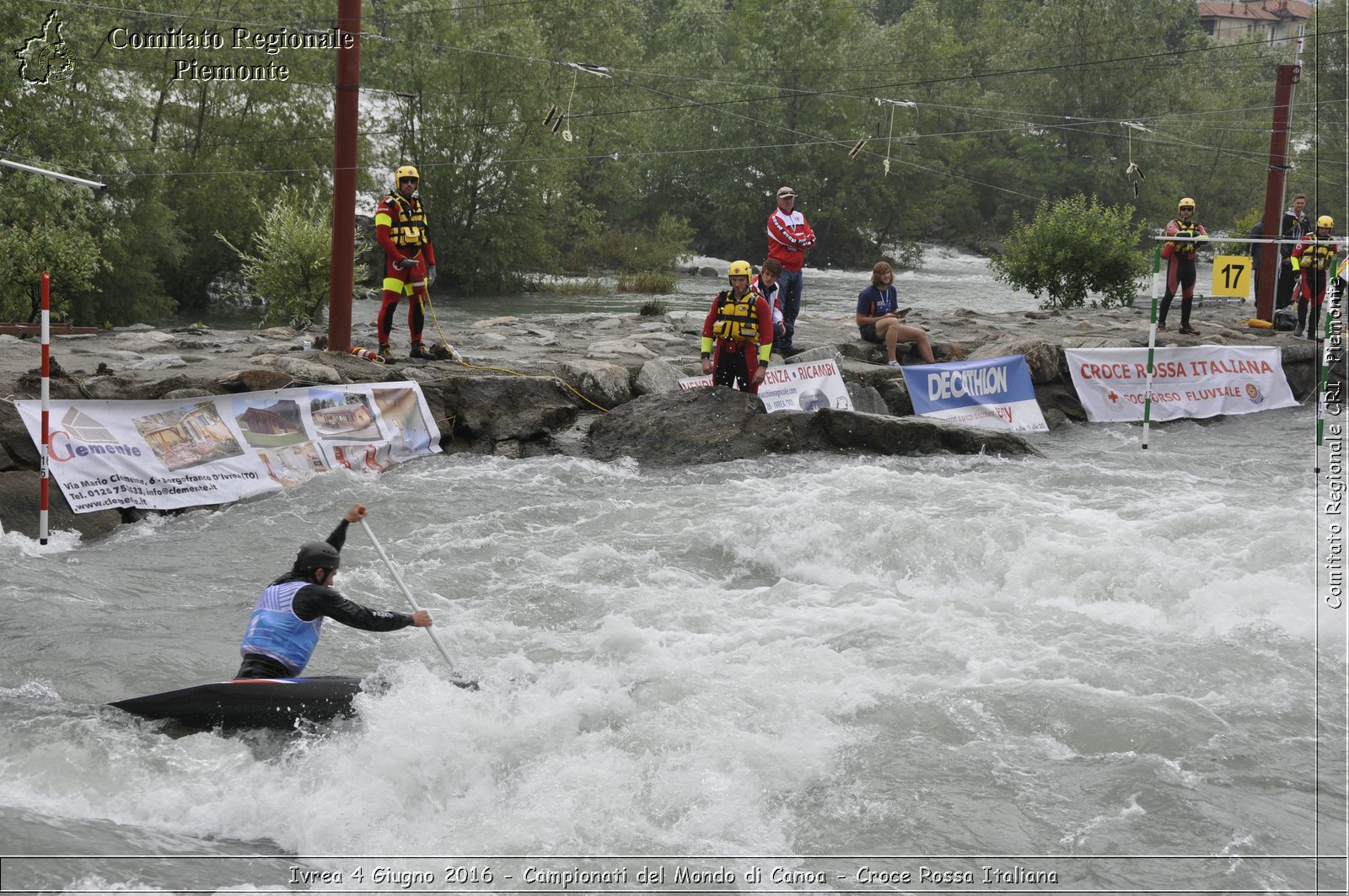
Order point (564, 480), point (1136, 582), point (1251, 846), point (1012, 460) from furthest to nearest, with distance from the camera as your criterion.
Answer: point (1012, 460) < point (564, 480) < point (1136, 582) < point (1251, 846)

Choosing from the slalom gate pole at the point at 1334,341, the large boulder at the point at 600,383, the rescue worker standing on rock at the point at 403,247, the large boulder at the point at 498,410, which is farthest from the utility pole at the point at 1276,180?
the rescue worker standing on rock at the point at 403,247

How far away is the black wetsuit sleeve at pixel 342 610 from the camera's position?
6.06 metres

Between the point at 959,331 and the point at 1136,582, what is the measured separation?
9.56 metres

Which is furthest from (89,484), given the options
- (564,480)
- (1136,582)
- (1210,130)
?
(1210,130)

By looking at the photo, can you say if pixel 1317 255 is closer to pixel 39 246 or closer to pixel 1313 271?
pixel 1313 271

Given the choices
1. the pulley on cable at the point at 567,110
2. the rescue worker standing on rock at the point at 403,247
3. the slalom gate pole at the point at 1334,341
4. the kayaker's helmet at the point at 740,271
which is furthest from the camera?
the pulley on cable at the point at 567,110

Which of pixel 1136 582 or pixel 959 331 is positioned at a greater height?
pixel 959 331

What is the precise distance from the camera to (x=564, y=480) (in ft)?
37.4

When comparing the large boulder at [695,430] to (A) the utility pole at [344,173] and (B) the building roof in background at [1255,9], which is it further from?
(B) the building roof in background at [1255,9]

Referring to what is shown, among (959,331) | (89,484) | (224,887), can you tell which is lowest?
(224,887)

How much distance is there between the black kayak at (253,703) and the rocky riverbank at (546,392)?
3.85 meters

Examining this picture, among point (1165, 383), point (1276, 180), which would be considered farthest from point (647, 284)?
point (1165, 383)

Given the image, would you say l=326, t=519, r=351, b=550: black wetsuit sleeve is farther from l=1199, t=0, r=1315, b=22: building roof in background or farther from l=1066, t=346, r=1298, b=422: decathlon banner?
l=1199, t=0, r=1315, b=22: building roof in background

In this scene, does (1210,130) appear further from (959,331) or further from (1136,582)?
(1136,582)
